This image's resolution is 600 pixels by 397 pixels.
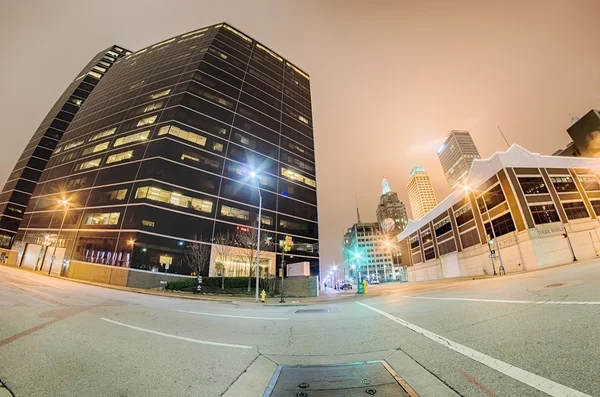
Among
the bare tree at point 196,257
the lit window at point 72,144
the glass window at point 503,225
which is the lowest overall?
the bare tree at point 196,257

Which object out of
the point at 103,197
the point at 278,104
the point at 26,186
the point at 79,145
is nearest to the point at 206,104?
the point at 278,104

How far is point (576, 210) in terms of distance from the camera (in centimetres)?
4141

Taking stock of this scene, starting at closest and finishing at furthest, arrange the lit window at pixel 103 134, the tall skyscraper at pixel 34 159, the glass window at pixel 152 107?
the glass window at pixel 152 107 → the lit window at pixel 103 134 → the tall skyscraper at pixel 34 159

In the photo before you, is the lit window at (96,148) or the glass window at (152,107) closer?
the lit window at (96,148)

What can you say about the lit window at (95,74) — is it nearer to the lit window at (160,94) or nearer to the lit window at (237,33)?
the lit window at (237,33)

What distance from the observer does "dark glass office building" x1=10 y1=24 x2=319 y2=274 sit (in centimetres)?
3303

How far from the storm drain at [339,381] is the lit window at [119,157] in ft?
144

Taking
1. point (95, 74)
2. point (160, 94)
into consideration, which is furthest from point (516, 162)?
point (95, 74)

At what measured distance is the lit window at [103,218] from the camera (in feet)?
107

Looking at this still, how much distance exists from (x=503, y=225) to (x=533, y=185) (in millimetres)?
8455

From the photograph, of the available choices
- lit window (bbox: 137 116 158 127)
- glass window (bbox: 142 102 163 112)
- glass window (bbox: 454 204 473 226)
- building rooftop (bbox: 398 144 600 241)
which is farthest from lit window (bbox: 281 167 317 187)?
glass window (bbox: 454 204 473 226)

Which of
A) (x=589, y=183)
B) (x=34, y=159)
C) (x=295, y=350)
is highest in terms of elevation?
(x=34, y=159)

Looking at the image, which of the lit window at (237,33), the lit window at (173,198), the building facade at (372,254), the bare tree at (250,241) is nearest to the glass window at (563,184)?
the bare tree at (250,241)

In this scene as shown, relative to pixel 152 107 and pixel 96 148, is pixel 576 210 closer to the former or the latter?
pixel 152 107
